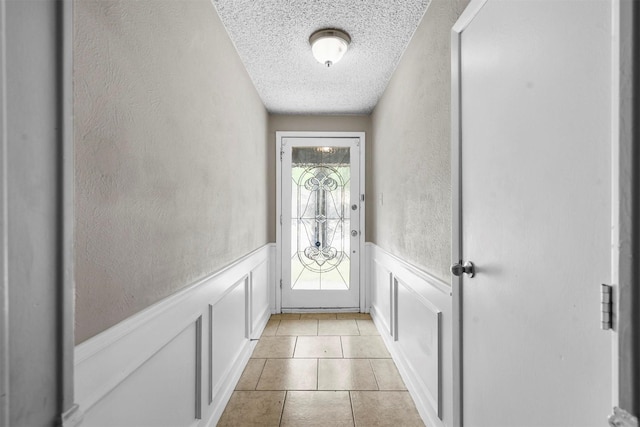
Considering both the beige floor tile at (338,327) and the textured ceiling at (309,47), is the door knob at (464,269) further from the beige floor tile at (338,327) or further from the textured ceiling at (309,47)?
the beige floor tile at (338,327)

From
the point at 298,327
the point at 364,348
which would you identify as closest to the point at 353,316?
the point at 298,327

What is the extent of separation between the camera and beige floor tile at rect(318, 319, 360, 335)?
3230 mm

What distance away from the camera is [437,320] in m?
1.68

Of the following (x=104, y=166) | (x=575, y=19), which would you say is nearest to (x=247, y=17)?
(x=104, y=166)

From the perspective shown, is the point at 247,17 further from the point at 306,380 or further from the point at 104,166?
the point at 306,380

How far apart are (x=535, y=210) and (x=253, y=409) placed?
6.07 feet

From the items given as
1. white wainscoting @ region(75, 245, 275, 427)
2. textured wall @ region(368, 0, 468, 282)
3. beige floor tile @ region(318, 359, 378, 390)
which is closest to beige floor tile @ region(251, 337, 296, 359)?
white wainscoting @ region(75, 245, 275, 427)

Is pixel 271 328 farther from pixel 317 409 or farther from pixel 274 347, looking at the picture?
pixel 317 409

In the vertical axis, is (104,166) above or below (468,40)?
below

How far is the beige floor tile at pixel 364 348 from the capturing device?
8.86ft

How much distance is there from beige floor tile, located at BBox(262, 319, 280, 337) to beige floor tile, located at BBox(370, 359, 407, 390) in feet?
3.44

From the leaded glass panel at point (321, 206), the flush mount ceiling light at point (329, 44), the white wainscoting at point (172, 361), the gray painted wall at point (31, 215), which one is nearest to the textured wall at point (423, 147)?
the flush mount ceiling light at point (329, 44)

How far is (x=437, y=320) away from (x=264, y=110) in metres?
2.82

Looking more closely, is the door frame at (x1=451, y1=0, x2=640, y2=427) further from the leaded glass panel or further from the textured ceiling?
the leaded glass panel
